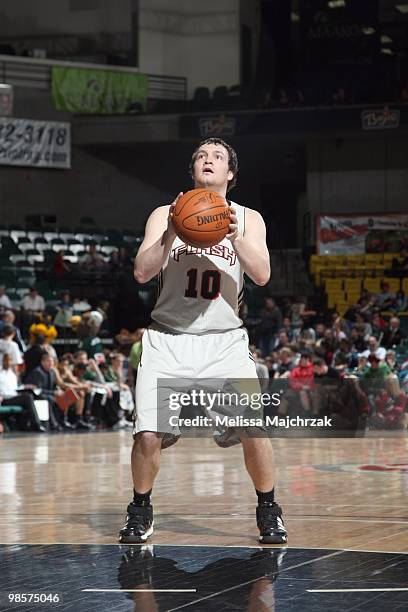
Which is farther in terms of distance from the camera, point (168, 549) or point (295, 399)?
point (295, 399)

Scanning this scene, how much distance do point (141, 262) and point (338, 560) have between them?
172 cm

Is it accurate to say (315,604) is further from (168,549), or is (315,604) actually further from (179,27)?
(179,27)

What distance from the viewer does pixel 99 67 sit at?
3022 centimetres

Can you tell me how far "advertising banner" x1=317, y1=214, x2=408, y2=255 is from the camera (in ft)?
93.3

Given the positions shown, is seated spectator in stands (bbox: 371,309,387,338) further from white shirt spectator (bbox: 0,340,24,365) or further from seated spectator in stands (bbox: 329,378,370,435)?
white shirt spectator (bbox: 0,340,24,365)

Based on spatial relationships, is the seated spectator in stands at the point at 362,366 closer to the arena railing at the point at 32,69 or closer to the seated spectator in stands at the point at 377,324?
the seated spectator in stands at the point at 377,324

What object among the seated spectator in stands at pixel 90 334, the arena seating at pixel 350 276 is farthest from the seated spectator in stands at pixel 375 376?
the arena seating at pixel 350 276

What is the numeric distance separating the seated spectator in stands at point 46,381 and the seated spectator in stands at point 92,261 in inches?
303

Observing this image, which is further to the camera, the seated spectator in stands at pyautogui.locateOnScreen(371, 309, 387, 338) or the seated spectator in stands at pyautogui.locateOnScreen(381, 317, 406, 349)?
the seated spectator in stands at pyautogui.locateOnScreen(371, 309, 387, 338)

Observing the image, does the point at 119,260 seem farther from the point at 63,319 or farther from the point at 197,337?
the point at 197,337

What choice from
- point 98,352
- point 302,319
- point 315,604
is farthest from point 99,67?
point 315,604

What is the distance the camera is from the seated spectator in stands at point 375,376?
1658 cm

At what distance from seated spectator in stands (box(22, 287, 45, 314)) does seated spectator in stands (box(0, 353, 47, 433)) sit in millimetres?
5582

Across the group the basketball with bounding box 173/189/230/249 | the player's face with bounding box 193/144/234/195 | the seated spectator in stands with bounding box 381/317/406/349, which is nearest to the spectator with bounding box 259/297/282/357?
the seated spectator in stands with bounding box 381/317/406/349
